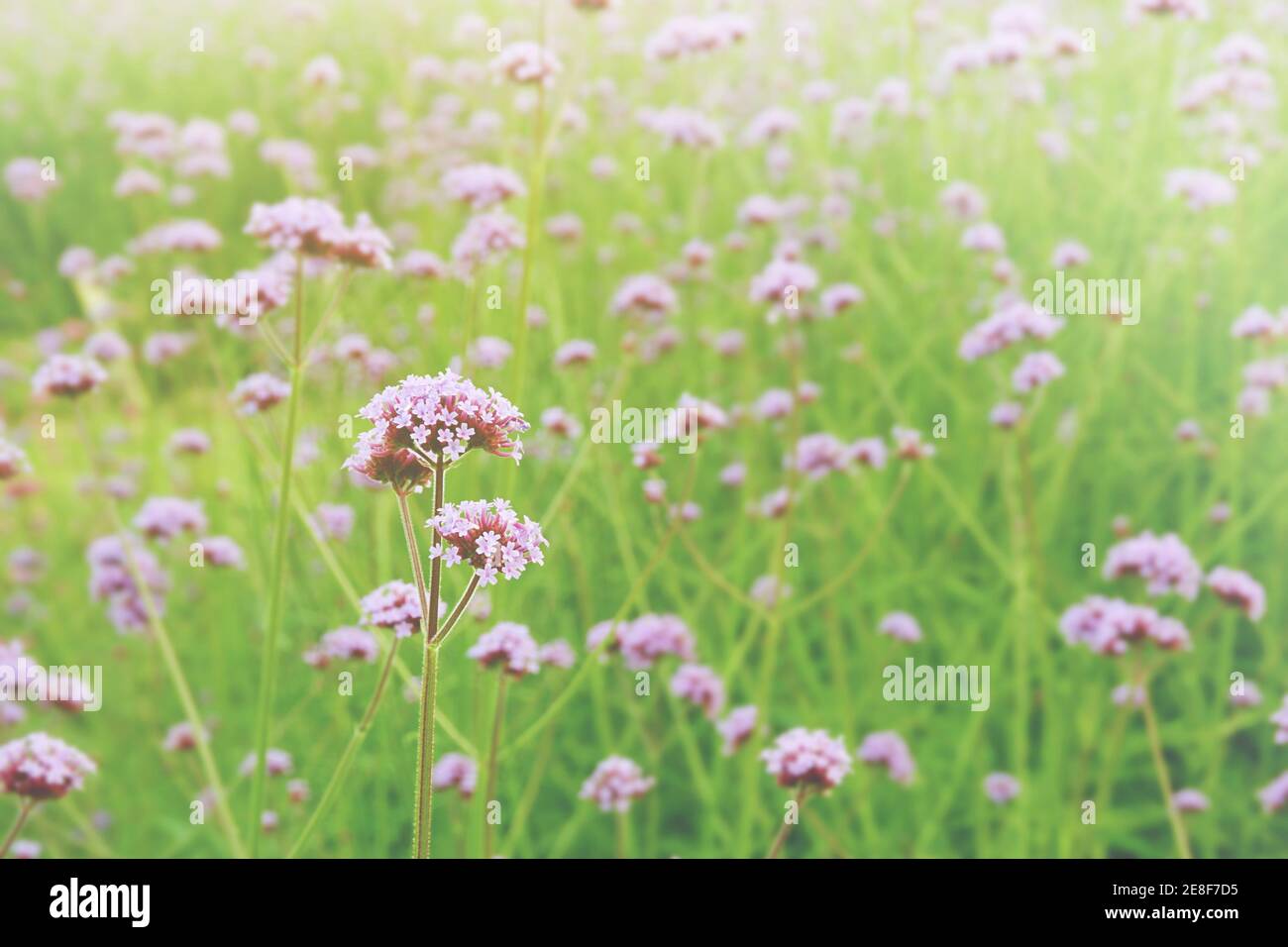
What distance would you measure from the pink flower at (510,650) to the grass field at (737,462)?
0.32 ft

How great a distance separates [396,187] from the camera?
421 centimetres

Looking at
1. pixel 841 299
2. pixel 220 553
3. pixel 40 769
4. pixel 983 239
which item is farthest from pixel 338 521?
pixel 983 239

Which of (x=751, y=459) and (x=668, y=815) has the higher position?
(x=751, y=459)

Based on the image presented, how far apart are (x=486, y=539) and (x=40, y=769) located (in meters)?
0.73

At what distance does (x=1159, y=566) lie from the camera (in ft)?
7.14

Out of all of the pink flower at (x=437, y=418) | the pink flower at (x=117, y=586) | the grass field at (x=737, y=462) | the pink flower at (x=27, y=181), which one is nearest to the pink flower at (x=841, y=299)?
the grass field at (x=737, y=462)

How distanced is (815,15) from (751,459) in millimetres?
3008

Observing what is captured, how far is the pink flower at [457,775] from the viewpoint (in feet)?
6.63

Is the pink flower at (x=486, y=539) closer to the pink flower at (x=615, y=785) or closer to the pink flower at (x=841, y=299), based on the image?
the pink flower at (x=615, y=785)

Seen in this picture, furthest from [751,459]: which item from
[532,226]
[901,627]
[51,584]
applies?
[51,584]

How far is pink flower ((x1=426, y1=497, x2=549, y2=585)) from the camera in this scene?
1045mm
